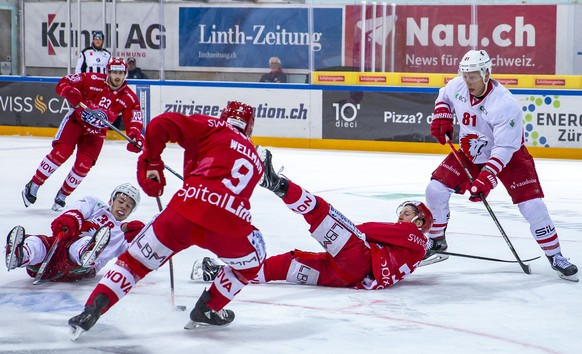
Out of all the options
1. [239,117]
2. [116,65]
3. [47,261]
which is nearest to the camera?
[239,117]

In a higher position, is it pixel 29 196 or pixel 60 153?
pixel 60 153

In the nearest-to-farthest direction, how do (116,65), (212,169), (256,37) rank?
(212,169) < (116,65) < (256,37)

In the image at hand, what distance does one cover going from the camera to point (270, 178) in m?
4.50

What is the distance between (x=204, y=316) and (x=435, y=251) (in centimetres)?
214

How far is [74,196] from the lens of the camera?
8398 mm

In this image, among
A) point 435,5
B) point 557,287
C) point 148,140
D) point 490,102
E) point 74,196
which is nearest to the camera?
point 148,140

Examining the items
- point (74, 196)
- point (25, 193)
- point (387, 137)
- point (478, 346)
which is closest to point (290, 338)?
point (478, 346)

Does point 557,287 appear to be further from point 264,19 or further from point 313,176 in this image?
point 264,19

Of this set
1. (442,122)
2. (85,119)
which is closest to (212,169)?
(442,122)

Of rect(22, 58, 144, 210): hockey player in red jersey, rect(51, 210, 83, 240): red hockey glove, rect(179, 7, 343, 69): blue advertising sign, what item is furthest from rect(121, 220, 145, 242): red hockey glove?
rect(179, 7, 343, 69): blue advertising sign

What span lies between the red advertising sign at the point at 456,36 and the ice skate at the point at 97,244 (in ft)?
28.7

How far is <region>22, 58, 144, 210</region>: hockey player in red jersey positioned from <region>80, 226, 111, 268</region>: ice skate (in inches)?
110

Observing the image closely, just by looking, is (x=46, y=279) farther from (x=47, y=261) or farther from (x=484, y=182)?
(x=484, y=182)

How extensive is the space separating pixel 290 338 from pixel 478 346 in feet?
2.32
